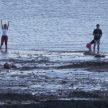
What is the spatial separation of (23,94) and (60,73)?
6704mm

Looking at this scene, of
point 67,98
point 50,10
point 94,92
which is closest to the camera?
point 67,98

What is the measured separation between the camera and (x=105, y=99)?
21469 millimetres

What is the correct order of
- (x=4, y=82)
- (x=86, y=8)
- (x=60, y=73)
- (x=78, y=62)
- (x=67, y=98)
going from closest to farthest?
1. (x=67, y=98)
2. (x=4, y=82)
3. (x=60, y=73)
4. (x=78, y=62)
5. (x=86, y=8)

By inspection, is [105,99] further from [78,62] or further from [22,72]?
[78,62]

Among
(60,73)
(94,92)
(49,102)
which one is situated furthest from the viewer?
(60,73)

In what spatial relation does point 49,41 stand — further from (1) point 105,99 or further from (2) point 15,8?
(2) point 15,8

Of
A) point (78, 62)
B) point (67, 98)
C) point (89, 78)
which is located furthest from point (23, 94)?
point (78, 62)

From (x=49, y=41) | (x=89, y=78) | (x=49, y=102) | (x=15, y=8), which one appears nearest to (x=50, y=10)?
(x=15, y=8)

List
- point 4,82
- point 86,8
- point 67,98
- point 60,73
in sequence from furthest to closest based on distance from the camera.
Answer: point 86,8, point 60,73, point 4,82, point 67,98

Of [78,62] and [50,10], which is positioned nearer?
[78,62]

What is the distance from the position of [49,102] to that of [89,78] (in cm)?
704

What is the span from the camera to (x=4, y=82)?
84.3ft

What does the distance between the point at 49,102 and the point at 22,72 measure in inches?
347

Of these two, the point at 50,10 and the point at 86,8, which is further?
the point at 86,8
